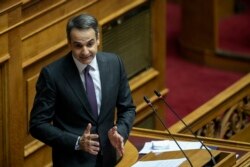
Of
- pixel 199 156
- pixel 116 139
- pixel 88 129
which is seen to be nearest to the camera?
pixel 88 129

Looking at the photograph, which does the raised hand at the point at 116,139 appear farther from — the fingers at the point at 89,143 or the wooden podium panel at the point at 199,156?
the wooden podium panel at the point at 199,156

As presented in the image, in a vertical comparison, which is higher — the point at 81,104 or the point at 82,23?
the point at 82,23

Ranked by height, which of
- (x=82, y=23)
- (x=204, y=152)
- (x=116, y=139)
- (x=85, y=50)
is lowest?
(x=204, y=152)

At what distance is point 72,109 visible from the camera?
4.05 m

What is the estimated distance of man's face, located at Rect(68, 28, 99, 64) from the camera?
12.9 ft

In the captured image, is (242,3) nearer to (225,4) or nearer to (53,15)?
(225,4)

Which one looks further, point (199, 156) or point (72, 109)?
point (199, 156)

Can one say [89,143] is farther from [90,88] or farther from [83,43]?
[83,43]

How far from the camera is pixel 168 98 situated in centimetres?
706

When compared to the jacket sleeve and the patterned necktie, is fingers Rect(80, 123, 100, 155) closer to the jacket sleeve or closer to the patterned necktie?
the jacket sleeve

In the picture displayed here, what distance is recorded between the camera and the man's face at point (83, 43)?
3.92m

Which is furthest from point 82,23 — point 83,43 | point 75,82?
point 75,82

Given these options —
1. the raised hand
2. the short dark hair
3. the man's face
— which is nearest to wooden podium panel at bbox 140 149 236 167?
the raised hand

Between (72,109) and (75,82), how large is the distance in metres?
0.11
